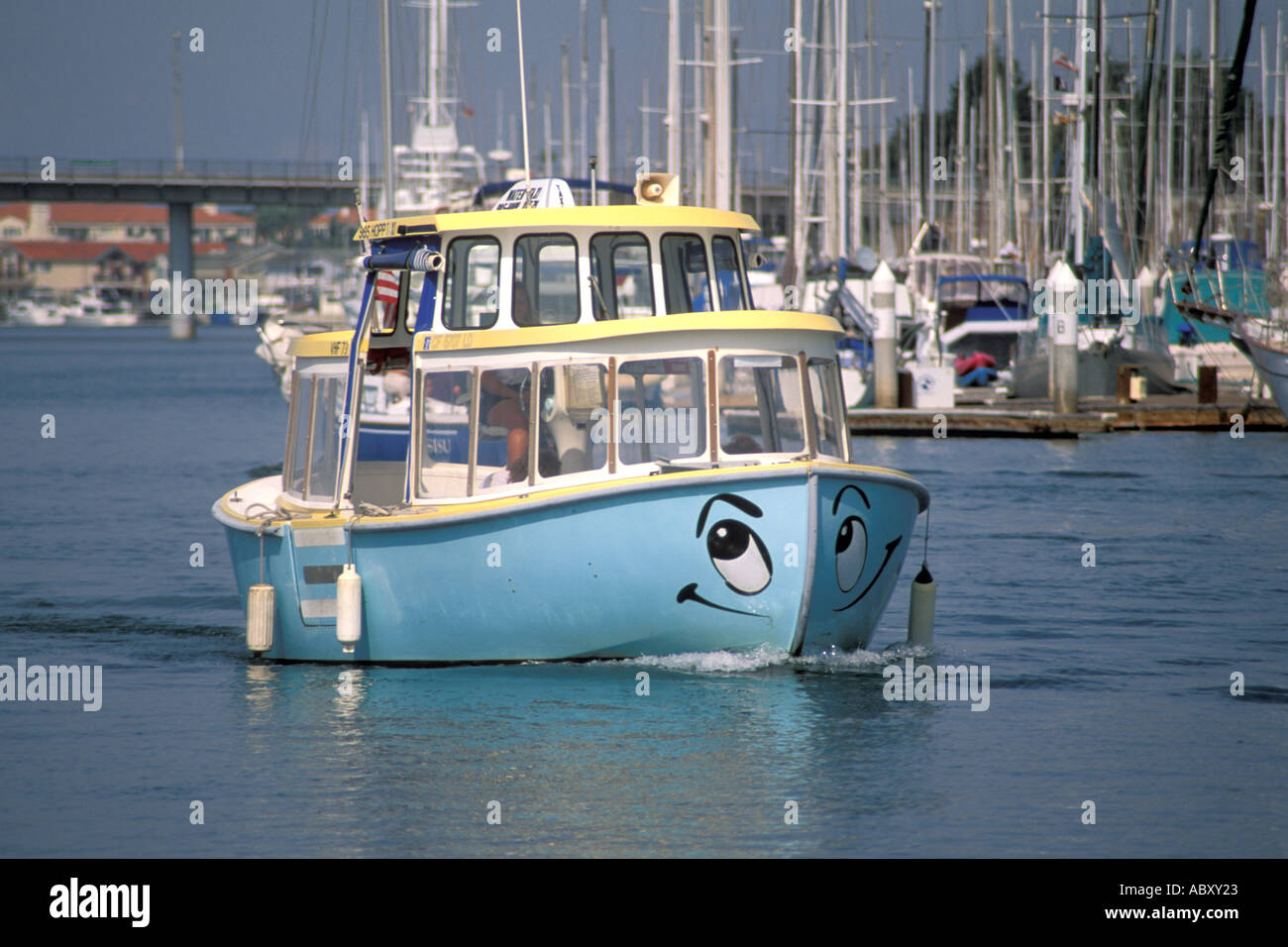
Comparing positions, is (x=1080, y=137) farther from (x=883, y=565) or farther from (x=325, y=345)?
(x=883, y=565)

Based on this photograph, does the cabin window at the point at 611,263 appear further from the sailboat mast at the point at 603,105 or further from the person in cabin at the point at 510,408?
the sailboat mast at the point at 603,105

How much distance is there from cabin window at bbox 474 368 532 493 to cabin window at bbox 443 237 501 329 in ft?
2.44

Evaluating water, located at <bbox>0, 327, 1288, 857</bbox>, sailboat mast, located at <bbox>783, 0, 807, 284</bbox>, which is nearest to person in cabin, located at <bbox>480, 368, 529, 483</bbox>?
water, located at <bbox>0, 327, 1288, 857</bbox>

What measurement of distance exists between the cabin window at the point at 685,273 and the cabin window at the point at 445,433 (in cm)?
206

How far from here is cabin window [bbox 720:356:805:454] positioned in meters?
14.3

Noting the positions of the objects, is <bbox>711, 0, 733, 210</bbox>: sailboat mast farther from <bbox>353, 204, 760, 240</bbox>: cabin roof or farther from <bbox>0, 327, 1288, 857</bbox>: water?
<bbox>353, 204, 760, 240</bbox>: cabin roof

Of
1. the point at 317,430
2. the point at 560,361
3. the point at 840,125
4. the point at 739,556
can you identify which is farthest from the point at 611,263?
the point at 840,125

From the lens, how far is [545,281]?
1535cm

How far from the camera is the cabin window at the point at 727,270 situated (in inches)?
629

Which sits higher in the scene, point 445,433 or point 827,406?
point 827,406

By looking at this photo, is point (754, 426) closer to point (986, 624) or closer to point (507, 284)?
point (507, 284)

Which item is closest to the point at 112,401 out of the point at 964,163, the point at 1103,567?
the point at 964,163

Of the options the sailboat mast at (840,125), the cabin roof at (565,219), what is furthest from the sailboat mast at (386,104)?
the cabin roof at (565,219)

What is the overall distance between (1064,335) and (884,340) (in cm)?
433
